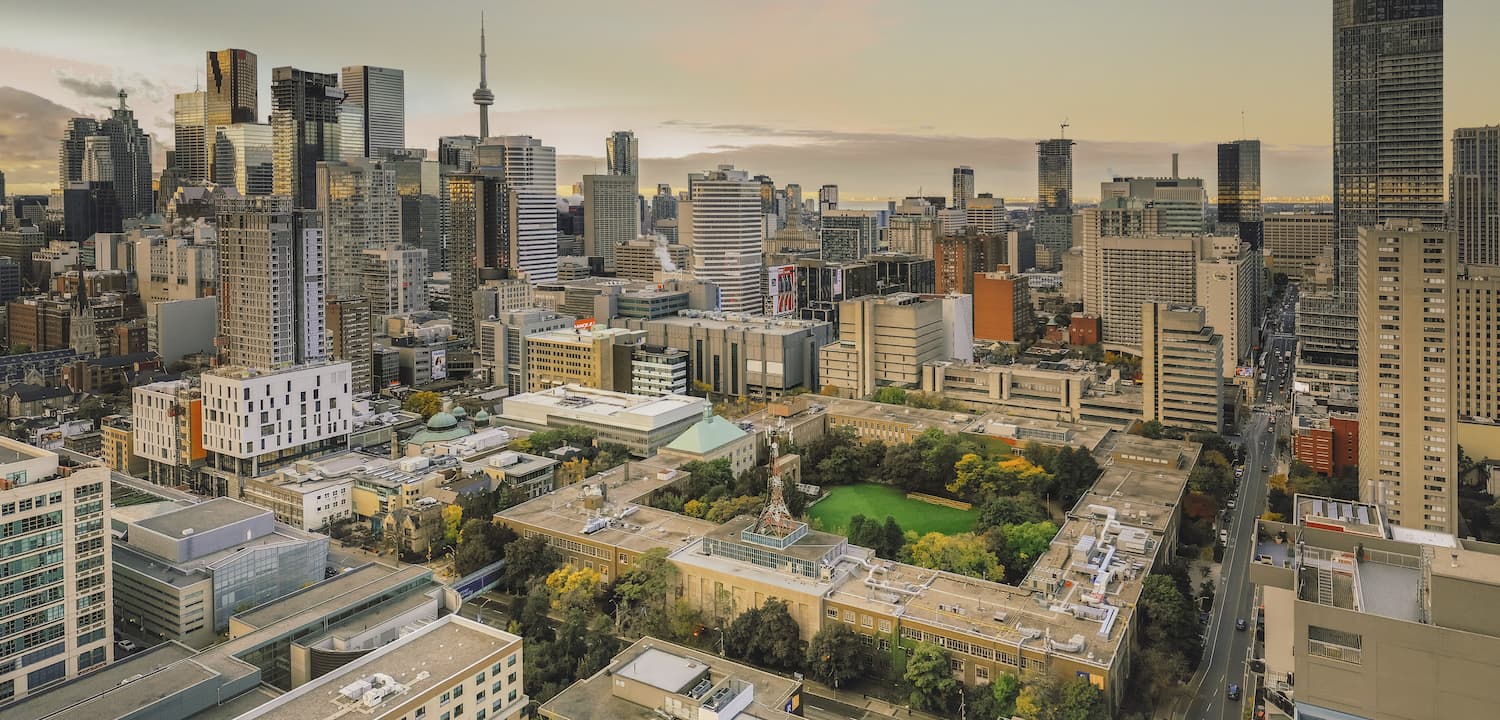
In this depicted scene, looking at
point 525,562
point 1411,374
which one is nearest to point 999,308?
point 1411,374

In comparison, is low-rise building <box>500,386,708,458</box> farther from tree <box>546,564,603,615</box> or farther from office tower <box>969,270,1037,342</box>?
office tower <box>969,270,1037,342</box>

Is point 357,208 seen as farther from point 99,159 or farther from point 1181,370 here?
point 1181,370

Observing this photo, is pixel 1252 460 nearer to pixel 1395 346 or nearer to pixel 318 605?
pixel 1395 346

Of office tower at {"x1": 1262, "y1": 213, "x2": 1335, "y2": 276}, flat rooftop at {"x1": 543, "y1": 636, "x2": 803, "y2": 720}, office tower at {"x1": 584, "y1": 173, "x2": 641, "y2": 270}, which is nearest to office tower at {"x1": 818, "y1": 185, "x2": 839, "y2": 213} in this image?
office tower at {"x1": 584, "y1": 173, "x2": 641, "y2": 270}

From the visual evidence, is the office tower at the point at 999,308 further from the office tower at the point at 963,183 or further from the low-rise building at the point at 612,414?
the office tower at the point at 963,183

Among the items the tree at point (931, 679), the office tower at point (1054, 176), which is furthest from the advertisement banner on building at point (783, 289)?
the office tower at point (1054, 176)

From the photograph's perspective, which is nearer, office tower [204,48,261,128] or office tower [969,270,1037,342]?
office tower [969,270,1037,342]

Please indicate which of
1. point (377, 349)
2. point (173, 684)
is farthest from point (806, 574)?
point (377, 349)
